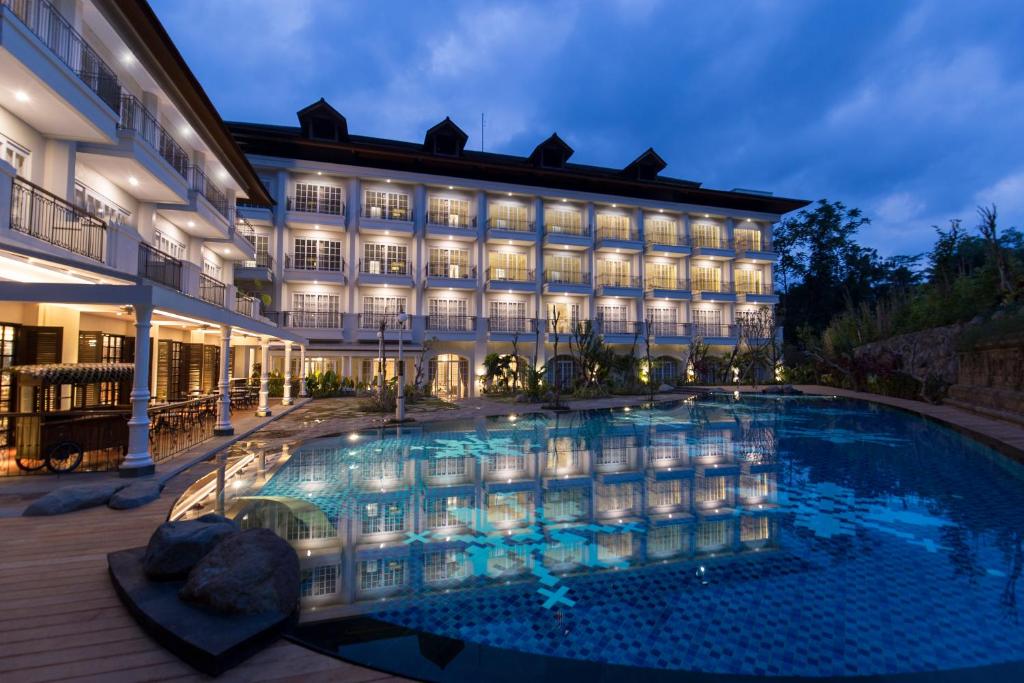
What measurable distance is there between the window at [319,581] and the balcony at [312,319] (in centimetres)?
2142

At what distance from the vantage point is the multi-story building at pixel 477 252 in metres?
24.7

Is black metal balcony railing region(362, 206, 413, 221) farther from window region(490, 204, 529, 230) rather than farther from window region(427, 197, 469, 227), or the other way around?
window region(490, 204, 529, 230)

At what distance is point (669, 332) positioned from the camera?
103 feet

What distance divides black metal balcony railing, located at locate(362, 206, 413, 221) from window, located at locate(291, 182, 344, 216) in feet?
4.54

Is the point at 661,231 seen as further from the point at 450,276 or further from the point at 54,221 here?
the point at 54,221

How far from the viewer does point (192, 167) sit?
15281 mm

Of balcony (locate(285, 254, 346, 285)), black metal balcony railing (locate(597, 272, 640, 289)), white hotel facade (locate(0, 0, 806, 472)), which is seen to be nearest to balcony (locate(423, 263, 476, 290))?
white hotel facade (locate(0, 0, 806, 472))

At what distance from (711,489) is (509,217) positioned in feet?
79.0

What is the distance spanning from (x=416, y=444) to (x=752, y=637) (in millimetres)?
8639

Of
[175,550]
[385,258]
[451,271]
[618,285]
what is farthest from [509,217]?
[175,550]

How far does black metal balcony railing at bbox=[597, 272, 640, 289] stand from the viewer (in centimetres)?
3053

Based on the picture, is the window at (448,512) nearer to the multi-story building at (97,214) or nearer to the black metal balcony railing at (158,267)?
the multi-story building at (97,214)

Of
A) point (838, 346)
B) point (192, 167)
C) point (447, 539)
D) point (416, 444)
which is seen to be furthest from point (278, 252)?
point (838, 346)

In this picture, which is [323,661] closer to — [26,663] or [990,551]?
[26,663]
